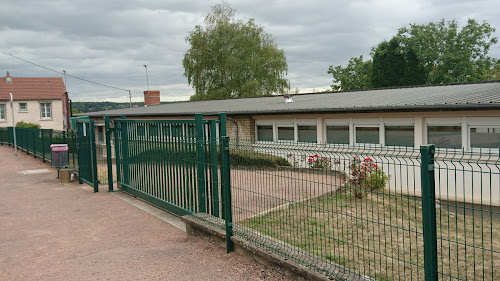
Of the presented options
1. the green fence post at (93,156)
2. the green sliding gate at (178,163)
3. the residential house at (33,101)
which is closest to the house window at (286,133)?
the green fence post at (93,156)

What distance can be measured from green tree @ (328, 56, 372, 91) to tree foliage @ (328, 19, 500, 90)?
50.6 inches

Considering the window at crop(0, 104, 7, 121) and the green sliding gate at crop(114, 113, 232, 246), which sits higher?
the window at crop(0, 104, 7, 121)

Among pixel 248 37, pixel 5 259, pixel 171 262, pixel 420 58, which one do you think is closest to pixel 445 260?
pixel 171 262

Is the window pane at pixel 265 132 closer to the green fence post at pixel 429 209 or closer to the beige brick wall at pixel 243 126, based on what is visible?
the beige brick wall at pixel 243 126

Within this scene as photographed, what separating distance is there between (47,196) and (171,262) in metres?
6.48

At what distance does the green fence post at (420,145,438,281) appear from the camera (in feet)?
10.6

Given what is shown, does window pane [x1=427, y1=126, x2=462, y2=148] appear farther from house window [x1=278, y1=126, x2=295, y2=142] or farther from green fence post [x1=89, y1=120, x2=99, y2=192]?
green fence post [x1=89, y1=120, x2=99, y2=192]

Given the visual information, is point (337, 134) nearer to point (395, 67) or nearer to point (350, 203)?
point (350, 203)

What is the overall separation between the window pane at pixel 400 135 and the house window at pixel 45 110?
141ft

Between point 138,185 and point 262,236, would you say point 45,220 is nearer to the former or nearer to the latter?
point 138,185

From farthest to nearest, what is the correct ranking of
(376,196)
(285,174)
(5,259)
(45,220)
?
(45,220)
(5,259)
(285,174)
(376,196)

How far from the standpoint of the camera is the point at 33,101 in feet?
153

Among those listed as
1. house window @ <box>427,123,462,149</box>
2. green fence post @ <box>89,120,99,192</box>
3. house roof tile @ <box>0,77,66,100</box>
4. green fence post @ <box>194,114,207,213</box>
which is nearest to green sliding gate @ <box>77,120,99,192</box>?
green fence post @ <box>89,120,99,192</box>

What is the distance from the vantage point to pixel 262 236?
5.38 meters
